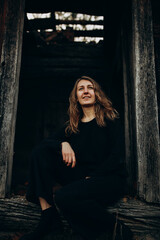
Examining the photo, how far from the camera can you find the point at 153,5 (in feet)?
9.70

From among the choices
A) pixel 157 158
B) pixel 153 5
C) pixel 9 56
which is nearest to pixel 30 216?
pixel 157 158

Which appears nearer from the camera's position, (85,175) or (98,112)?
(85,175)

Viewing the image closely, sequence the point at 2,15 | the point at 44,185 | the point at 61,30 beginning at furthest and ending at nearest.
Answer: the point at 61,30 → the point at 2,15 → the point at 44,185

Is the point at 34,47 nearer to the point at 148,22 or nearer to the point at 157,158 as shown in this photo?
the point at 148,22

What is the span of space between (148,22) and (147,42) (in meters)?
0.29

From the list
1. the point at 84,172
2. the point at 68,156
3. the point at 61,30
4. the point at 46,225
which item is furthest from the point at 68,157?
the point at 61,30

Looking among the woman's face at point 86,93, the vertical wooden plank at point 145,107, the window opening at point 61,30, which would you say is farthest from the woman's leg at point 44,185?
the window opening at point 61,30

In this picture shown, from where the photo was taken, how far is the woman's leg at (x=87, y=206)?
6.61ft

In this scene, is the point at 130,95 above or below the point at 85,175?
above

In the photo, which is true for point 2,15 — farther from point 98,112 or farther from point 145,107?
point 145,107

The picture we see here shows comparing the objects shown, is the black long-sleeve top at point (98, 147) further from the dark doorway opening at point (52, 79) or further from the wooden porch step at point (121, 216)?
the dark doorway opening at point (52, 79)

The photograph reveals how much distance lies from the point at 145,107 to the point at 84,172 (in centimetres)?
114

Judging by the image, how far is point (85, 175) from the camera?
2.39 metres

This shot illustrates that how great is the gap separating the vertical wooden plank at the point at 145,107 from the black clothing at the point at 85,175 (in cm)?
29
